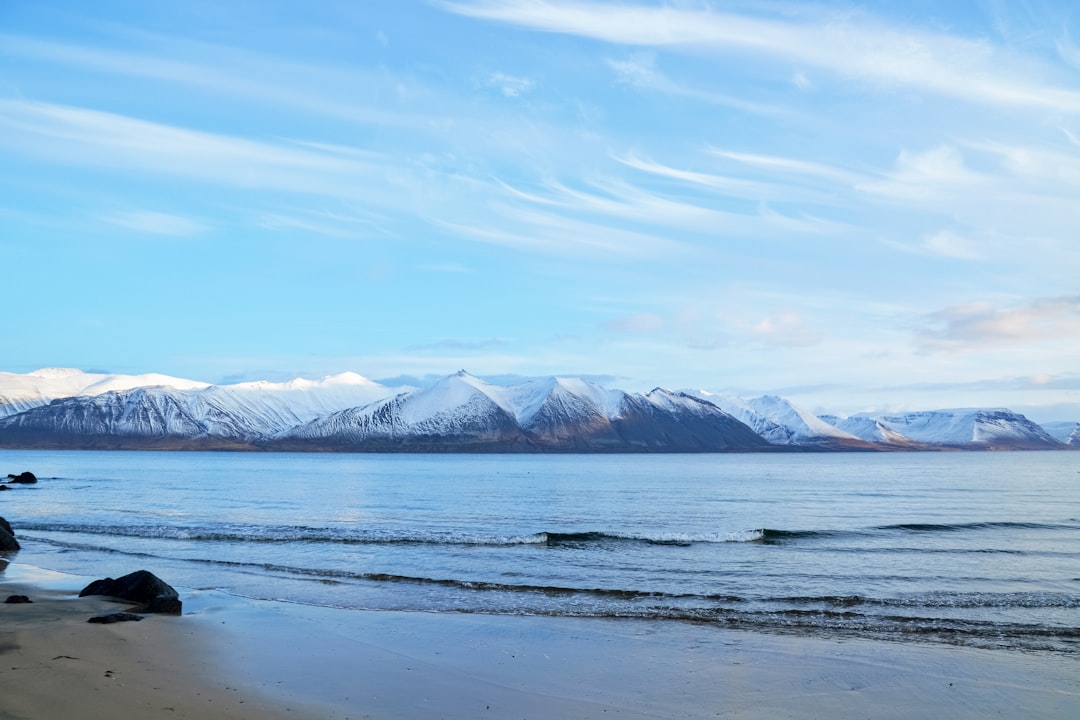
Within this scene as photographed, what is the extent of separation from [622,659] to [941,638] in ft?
24.7

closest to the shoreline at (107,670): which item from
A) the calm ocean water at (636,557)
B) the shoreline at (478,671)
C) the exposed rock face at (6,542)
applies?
the shoreline at (478,671)

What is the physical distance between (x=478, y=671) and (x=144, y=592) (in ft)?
33.3

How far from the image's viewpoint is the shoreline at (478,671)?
12367 mm

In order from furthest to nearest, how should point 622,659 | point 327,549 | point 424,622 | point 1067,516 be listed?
point 1067,516
point 327,549
point 424,622
point 622,659

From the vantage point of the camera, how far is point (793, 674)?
1480 cm

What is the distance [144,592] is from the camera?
20.2 m

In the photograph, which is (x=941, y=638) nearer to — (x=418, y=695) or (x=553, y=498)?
(x=418, y=695)

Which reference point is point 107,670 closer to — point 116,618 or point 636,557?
point 116,618

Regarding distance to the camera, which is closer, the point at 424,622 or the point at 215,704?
the point at 215,704

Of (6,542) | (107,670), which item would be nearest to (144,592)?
(107,670)

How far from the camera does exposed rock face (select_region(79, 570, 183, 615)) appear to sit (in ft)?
63.6

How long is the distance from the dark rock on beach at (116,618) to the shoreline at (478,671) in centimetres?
33

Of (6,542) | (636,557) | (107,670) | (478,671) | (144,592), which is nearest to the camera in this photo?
(107,670)

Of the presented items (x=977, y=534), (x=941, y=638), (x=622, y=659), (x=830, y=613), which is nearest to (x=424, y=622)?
(x=622, y=659)
